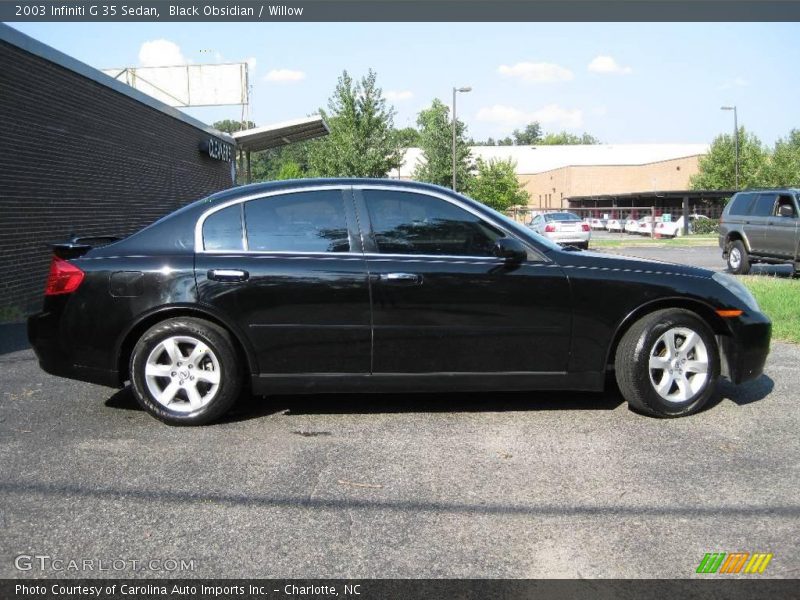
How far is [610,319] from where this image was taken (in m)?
4.72

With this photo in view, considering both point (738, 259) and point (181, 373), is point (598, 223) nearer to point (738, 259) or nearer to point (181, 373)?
point (738, 259)

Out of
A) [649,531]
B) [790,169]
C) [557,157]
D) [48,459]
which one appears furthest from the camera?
[557,157]

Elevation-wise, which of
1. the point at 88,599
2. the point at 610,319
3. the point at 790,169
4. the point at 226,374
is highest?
the point at 790,169

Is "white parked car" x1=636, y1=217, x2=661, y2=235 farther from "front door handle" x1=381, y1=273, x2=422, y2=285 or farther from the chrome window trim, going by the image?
"front door handle" x1=381, y1=273, x2=422, y2=285

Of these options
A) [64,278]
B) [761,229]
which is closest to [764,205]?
[761,229]

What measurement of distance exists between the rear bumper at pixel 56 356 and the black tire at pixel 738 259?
14014 millimetres

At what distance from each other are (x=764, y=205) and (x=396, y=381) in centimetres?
1297

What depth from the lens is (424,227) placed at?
4840 mm

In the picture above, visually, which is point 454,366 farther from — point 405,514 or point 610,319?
point 405,514

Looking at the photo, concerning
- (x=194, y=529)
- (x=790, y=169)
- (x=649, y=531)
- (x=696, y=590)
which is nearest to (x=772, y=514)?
(x=649, y=531)

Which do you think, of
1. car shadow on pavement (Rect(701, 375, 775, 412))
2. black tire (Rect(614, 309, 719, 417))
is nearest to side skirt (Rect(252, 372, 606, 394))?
A: black tire (Rect(614, 309, 719, 417))

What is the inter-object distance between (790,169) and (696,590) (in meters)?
55.6

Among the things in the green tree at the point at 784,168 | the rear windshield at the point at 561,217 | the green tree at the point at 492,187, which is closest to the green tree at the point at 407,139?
the green tree at the point at 492,187

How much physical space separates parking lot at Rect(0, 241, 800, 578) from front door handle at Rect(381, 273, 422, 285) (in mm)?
933
